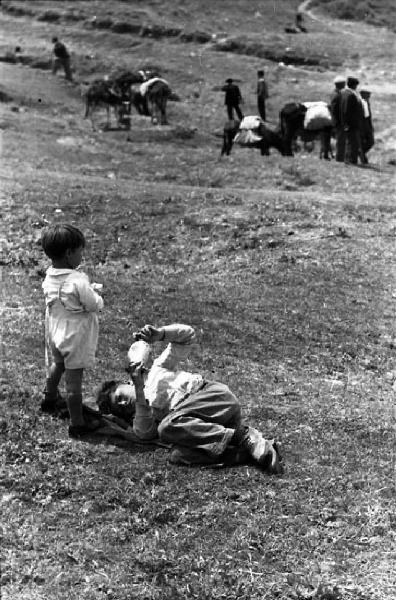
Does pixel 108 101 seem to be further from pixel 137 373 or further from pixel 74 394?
pixel 137 373

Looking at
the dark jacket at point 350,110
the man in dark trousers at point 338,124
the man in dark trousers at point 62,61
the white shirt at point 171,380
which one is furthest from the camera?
the man in dark trousers at point 62,61

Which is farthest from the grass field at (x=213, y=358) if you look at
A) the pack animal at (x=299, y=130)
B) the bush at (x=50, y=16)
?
the bush at (x=50, y=16)

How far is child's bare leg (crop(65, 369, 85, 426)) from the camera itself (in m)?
6.21

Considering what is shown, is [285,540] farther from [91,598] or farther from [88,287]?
[88,287]

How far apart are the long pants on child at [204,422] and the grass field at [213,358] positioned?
0.17m

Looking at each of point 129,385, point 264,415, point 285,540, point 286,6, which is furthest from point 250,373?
point 286,6

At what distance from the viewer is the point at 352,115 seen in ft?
64.7

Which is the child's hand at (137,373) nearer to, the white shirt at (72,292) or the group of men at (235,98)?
the white shirt at (72,292)

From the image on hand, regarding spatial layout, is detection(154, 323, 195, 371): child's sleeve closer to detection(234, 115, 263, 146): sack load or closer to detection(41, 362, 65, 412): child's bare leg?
detection(41, 362, 65, 412): child's bare leg

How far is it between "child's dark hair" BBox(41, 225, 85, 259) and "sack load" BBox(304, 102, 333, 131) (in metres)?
15.4

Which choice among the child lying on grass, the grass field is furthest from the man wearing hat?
the child lying on grass

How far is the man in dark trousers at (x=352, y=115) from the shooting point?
19578 mm

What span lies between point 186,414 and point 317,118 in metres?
15.8

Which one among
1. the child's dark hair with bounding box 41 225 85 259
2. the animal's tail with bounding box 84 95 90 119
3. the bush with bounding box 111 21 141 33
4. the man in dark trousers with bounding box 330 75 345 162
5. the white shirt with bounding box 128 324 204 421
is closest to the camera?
the child's dark hair with bounding box 41 225 85 259
